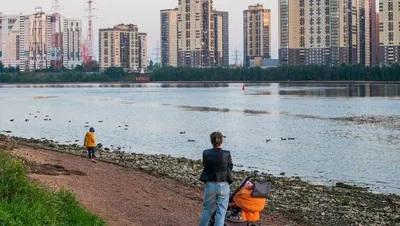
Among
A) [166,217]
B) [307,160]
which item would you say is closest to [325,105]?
[307,160]

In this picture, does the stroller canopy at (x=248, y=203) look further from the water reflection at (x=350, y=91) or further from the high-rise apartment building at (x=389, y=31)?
the high-rise apartment building at (x=389, y=31)

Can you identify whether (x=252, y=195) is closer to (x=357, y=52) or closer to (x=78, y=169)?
(x=78, y=169)

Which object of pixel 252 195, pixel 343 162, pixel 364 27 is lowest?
pixel 343 162

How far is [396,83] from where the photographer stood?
139 metres

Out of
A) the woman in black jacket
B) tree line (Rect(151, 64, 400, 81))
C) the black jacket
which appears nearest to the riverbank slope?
the woman in black jacket

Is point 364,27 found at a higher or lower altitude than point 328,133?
higher

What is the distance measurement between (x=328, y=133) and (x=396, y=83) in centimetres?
9990

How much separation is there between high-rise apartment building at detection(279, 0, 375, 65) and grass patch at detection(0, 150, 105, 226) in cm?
18040

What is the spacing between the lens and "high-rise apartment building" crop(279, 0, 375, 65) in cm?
18750

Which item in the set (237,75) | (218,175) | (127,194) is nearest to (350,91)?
(237,75)

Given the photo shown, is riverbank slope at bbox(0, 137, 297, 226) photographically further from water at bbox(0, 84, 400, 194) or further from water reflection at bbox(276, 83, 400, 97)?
water reflection at bbox(276, 83, 400, 97)

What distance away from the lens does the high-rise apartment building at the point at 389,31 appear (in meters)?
168

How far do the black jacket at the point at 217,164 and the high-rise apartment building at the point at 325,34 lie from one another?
18073 centimetres

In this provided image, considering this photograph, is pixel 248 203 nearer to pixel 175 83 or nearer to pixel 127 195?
pixel 127 195
